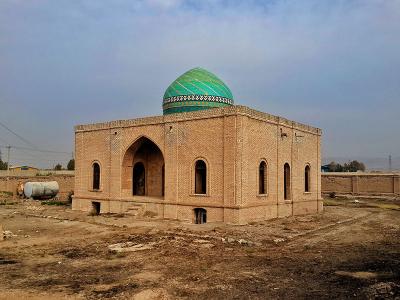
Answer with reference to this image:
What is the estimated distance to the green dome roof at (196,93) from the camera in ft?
71.2

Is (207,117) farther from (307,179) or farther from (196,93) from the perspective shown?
(307,179)

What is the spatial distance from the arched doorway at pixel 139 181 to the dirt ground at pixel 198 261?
6.26 meters

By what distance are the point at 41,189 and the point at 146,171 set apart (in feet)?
42.5

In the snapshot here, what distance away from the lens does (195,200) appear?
18109mm

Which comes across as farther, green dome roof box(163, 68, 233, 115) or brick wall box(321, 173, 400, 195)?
brick wall box(321, 173, 400, 195)

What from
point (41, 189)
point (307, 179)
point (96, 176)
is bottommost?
point (41, 189)

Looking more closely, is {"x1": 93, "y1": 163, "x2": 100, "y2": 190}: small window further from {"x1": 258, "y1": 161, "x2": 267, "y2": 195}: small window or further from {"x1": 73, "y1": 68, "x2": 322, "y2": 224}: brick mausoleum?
{"x1": 258, "y1": 161, "x2": 267, "y2": 195}: small window

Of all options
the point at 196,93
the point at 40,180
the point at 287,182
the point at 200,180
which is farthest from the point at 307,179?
the point at 40,180

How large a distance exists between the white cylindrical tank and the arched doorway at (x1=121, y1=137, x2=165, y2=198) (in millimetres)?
11989

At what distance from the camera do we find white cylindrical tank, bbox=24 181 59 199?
31.7 meters

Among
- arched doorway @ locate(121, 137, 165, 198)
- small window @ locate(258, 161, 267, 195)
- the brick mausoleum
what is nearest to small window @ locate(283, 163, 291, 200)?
the brick mausoleum

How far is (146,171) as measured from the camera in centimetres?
2370

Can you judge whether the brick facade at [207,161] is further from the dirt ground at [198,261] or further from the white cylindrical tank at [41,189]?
the white cylindrical tank at [41,189]

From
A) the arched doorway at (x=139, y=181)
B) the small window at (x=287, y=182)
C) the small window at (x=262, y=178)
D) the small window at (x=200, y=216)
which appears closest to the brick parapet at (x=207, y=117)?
the small window at (x=262, y=178)
